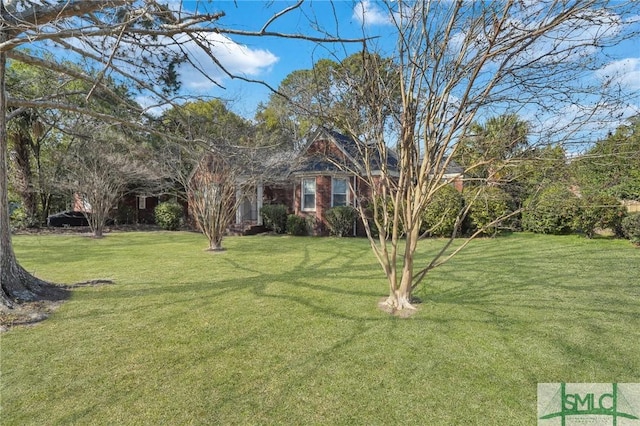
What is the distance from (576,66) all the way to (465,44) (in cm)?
125

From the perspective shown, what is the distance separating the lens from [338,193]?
16469 mm

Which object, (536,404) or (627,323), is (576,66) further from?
(536,404)

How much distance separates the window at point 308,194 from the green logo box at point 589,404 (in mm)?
14130

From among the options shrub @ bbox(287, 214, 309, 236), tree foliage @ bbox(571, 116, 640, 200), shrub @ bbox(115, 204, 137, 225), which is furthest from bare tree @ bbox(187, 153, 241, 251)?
shrub @ bbox(115, 204, 137, 225)

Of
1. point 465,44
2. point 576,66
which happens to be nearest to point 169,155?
point 465,44

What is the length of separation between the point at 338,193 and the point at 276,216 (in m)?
3.08

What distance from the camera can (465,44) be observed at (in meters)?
4.22

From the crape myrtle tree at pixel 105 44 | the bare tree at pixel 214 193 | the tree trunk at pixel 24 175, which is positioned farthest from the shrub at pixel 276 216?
the tree trunk at pixel 24 175

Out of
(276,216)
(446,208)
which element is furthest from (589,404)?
(276,216)

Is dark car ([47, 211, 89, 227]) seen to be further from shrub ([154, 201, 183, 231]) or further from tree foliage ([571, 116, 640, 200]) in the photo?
tree foliage ([571, 116, 640, 200])

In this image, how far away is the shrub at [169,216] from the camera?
63.4 ft

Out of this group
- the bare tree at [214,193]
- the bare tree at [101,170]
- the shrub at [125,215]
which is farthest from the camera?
the shrub at [125,215]

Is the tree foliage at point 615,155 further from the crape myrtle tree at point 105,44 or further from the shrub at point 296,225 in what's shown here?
the shrub at point 296,225

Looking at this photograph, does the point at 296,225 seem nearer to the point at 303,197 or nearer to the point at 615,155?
the point at 303,197
